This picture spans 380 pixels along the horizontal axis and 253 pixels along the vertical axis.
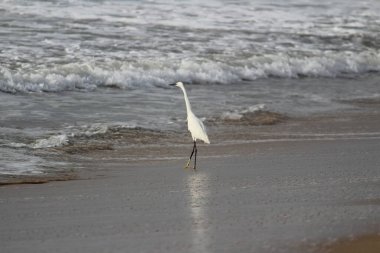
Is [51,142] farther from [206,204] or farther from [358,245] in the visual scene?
[358,245]

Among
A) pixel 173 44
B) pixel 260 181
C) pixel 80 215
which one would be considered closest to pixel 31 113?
pixel 260 181

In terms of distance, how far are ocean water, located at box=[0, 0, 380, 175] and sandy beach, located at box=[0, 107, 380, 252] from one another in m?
0.94

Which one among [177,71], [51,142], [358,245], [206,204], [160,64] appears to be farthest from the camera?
[160,64]

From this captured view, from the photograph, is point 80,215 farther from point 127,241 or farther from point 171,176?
point 171,176

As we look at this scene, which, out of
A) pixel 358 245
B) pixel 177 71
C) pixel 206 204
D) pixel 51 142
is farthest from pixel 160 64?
pixel 358 245

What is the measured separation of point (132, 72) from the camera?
1464 cm

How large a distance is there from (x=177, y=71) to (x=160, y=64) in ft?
1.21

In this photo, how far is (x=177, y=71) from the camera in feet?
50.1

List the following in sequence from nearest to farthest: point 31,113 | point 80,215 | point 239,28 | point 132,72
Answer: point 80,215 → point 31,113 → point 132,72 → point 239,28

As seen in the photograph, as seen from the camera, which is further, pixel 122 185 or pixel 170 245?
pixel 122 185

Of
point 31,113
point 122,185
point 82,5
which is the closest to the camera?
point 122,185

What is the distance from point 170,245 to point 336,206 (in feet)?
5.11

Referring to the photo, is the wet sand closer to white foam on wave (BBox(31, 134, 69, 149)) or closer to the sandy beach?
the sandy beach

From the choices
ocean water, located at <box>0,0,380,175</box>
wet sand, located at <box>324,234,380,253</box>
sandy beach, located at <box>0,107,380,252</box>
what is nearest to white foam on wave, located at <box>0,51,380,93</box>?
ocean water, located at <box>0,0,380,175</box>
